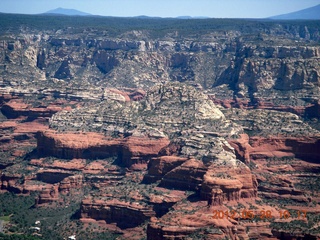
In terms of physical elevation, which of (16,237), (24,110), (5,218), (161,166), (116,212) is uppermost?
(161,166)

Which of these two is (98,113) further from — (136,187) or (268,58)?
(268,58)

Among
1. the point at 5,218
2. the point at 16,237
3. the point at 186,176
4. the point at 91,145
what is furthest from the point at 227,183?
the point at 91,145

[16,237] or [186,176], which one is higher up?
[186,176]

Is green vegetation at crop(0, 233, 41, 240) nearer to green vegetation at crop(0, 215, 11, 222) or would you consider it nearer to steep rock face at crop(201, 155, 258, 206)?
green vegetation at crop(0, 215, 11, 222)

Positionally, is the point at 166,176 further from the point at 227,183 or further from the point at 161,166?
the point at 227,183

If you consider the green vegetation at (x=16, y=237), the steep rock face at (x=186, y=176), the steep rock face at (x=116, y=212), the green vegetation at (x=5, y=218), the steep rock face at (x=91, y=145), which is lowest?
the green vegetation at (x=5, y=218)

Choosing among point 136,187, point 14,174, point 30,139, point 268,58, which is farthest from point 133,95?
point 136,187

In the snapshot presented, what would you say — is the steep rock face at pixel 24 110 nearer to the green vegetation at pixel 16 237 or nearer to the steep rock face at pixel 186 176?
the steep rock face at pixel 186 176

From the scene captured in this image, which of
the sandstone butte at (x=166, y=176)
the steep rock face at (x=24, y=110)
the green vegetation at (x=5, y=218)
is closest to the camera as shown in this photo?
the sandstone butte at (x=166, y=176)

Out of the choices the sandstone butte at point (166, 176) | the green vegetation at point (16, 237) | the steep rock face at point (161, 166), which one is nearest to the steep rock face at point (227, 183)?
the sandstone butte at point (166, 176)
